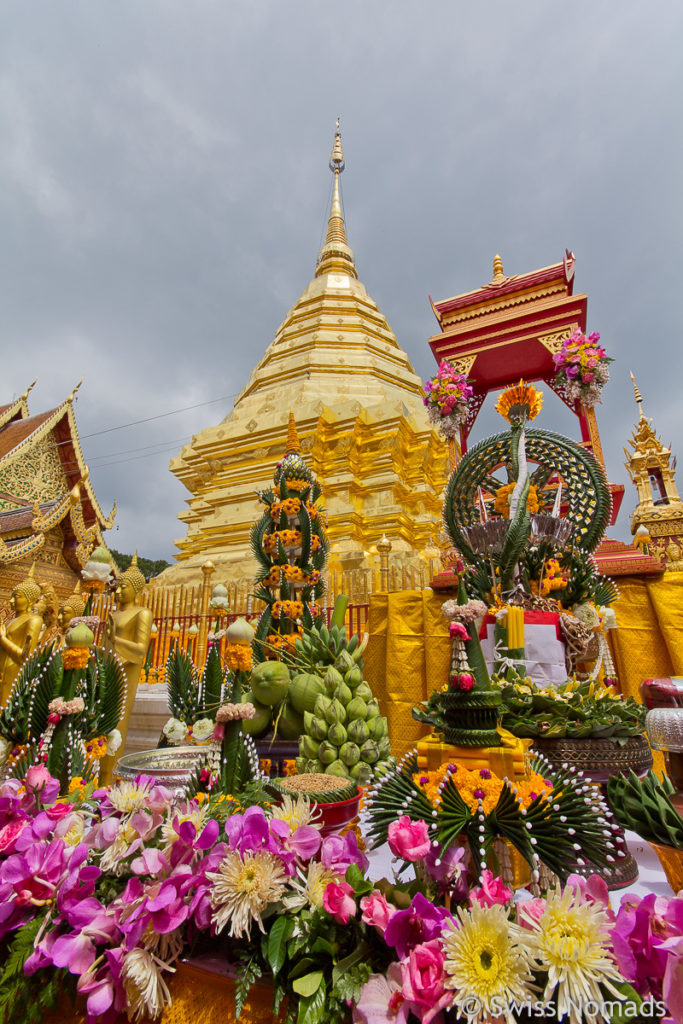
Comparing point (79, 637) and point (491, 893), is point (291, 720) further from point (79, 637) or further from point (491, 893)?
point (491, 893)

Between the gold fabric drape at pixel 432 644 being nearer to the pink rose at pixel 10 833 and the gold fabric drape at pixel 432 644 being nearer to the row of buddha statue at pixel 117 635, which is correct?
the row of buddha statue at pixel 117 635

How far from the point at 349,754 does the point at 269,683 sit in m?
0.62

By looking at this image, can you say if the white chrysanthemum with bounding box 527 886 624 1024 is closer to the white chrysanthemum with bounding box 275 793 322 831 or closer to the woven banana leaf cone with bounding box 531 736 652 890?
the white chrysanthemum with bounding box 275 793 322 831

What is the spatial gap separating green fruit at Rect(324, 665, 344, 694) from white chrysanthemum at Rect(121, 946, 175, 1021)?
177 centimetres

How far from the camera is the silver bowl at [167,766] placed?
1729 millimetres

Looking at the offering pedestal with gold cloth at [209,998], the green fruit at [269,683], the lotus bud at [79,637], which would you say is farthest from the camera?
the green fruit at [269,683]

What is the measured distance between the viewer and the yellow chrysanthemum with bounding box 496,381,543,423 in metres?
4.02

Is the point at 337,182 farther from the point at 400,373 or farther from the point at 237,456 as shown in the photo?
the point at 237,456

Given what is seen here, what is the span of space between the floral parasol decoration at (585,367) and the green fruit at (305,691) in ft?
17.6

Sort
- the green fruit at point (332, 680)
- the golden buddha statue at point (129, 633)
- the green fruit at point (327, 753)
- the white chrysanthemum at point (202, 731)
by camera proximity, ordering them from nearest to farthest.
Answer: the green fruit at point (327, 753) < the green fruit at point (332, 680) < the white chrysanthemum at point (202, 731) < the golden buddha statue at point (129, 633)

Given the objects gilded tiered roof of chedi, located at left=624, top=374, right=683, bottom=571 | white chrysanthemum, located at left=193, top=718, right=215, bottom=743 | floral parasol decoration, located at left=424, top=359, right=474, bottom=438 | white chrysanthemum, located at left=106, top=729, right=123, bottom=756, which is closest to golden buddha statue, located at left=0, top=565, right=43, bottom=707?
white chrysanthemum, located at left=193, top=718, right=215, bottom=743

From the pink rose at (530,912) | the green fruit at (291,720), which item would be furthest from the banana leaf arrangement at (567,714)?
the pink rose at (530,912)

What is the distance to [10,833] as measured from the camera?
1.27m

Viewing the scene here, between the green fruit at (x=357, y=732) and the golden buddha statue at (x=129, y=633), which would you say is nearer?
the green fruit at (x=357, y=732)
